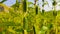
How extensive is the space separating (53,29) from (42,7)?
1.08ft

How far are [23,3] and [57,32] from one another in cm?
56

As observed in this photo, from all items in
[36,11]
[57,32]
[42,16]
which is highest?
[36,11]

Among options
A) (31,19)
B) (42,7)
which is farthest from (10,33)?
(42,7)

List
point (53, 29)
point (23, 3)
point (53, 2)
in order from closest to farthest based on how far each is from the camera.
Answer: point (23, 3)
point (53, 29)
point (53, 2)

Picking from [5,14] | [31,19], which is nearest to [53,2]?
[31,19]

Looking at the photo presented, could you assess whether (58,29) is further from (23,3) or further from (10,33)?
(23,3)

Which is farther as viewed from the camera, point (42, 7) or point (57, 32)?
point (42, 7)

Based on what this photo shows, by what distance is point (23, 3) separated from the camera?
103cm

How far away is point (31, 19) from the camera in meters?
1.45

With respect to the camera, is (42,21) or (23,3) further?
(42,21)

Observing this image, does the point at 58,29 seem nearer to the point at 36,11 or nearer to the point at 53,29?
the point at 53,29

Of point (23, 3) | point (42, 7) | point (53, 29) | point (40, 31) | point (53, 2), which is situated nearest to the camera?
point (23, 3)

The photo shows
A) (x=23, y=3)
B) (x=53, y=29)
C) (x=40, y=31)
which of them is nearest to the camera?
(x=23, y=3)

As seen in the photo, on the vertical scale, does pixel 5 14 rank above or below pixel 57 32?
above
